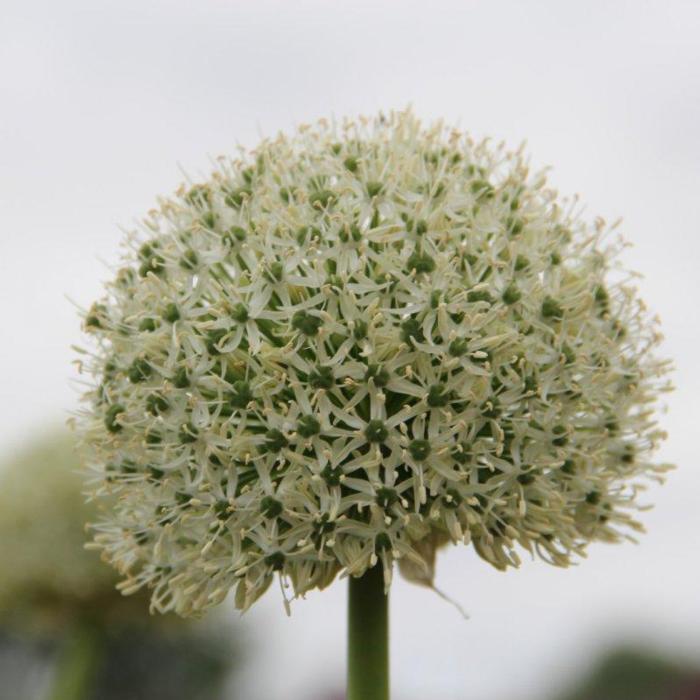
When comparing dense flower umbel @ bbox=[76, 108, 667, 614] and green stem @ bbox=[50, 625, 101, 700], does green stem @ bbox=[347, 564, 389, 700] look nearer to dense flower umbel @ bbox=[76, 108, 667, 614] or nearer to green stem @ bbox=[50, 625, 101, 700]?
dense flower umbel @ bbox=[76, 108, 667, 614]

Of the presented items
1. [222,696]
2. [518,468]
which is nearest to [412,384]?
[518,468]

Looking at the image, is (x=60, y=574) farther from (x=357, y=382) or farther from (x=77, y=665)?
(x=357, y=382)

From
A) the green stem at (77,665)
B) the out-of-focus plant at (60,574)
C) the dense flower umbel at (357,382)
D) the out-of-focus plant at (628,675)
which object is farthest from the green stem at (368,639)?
the out-of-focus plant at (628,675)

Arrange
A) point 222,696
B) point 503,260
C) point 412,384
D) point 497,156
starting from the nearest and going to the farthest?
point 412,384
point 503,260
point 497,156
point 222,696

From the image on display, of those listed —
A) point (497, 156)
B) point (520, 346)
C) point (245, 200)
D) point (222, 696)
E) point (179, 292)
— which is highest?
point (222, 696)

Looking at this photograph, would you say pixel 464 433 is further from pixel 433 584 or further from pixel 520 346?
pixel 433 584

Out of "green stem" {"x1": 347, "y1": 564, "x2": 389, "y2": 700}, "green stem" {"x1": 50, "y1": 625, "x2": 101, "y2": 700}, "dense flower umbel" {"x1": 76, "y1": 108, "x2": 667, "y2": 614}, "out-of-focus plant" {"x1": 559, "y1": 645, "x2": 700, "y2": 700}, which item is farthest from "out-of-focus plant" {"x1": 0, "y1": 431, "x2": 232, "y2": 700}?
"out-of-focus plant" {"x1": 559, "y1": 645, "x2": 700, "y2": 700}

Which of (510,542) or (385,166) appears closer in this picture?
(510,542)
